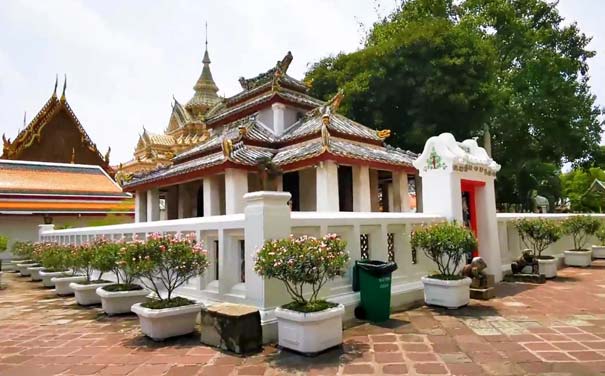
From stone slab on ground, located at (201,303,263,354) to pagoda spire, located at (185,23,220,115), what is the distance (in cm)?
3750

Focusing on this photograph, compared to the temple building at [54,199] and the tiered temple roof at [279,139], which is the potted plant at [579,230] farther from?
the temple building at [54,199]

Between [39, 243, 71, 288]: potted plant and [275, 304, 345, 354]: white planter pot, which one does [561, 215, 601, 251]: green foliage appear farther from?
[39, 243, 71, 288]: potted plant

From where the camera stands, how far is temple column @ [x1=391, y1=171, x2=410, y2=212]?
1479cm

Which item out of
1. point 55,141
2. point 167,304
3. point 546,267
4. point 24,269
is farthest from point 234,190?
point 55,141

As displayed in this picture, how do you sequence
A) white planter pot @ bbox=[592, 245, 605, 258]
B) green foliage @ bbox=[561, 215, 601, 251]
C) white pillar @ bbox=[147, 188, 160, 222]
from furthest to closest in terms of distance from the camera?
white pillar @ bbox=[147, 188, 160, 222] < white planter pot @ bbox=[592, 245, 605, 258] < green foliage @ bbox=[561, 215, 601, 251]

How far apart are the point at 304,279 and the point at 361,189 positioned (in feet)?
27.2

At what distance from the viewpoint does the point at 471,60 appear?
2045 centimetres

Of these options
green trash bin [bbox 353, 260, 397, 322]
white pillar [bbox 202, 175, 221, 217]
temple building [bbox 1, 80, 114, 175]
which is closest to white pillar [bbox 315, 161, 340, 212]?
white pillar [bbox 202, 175, 221, 217]

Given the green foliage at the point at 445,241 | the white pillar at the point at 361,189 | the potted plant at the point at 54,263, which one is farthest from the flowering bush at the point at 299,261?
the white pillar at the point at 361,189

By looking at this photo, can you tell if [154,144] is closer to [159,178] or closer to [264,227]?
[159,178]

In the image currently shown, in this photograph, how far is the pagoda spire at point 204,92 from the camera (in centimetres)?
4094

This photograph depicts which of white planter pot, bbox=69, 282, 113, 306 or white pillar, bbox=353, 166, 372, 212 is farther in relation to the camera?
white pillar, bbox=353, 166, 372, 212

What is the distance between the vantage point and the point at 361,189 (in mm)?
13141

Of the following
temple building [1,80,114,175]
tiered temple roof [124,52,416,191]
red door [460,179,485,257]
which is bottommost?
red door [460,179,485,257]
